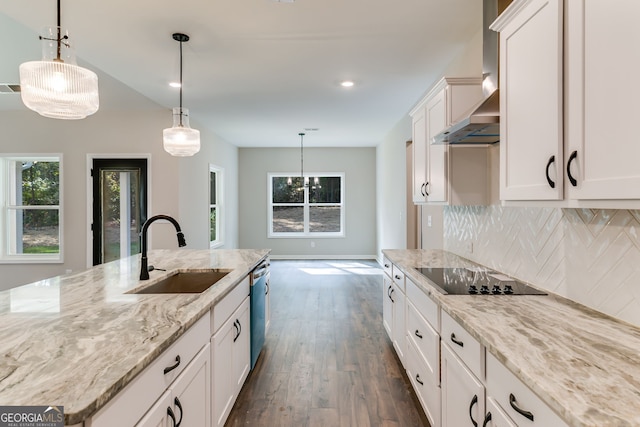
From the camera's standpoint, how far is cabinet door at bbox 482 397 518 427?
1134 mm

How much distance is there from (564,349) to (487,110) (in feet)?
4.02

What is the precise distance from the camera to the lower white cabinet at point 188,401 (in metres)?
1.17

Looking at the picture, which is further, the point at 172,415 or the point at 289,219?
the point at 289,219

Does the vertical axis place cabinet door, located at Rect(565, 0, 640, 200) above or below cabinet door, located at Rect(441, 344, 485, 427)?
above

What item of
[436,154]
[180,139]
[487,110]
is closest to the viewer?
[487,110]

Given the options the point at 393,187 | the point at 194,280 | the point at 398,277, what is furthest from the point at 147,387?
the point at 393,187

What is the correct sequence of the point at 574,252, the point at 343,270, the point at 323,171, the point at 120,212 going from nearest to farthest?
the point at 574,252, the point at 120,212, the point at 343,270, the point at 323,171

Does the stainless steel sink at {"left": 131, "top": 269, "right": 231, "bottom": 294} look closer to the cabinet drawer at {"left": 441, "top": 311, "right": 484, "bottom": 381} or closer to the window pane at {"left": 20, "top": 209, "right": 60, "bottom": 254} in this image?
the cabinet drawer at {"left": 441, "top": 311, "right": 484, "bottom": 381}

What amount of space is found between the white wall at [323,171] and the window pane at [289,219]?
0.34 metres

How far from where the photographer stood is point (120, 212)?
516 cm

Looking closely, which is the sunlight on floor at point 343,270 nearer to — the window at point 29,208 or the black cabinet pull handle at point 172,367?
the window at point 29,208

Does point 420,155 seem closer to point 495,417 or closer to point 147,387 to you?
point 495,417

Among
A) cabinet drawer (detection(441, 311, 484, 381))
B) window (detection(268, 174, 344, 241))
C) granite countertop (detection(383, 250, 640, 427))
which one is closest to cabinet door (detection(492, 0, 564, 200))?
granite countertop (detection(383, 250, 640, 427))

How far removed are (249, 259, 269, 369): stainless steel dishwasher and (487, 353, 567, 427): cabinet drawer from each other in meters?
1.84
